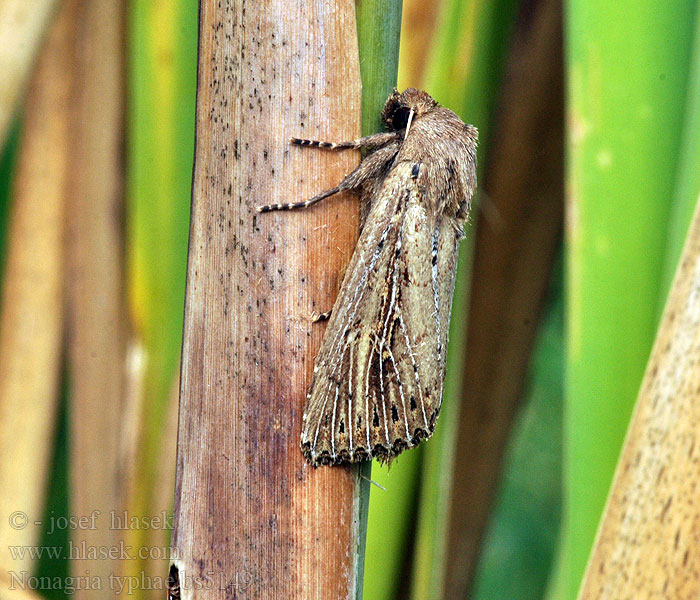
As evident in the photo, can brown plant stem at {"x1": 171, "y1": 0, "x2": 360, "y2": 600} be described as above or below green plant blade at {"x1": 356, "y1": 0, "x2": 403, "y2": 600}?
below

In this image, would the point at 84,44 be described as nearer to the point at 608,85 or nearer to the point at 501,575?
the point at 608,85

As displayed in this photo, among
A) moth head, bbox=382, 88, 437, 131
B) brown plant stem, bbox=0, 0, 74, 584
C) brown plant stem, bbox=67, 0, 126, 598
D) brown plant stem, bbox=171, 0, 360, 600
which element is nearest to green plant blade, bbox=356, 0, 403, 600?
brown plant stem, bbox=171, 0, 360, 600

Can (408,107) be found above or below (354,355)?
above

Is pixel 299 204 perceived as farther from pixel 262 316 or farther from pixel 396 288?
pixel 396 288

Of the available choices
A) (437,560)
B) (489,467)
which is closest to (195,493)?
(437,560)

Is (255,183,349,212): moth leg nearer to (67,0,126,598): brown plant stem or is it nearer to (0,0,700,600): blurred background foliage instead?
(0,0,700,600): blurred background foliage

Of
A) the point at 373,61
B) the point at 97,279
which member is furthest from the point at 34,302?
the point at 373,61
